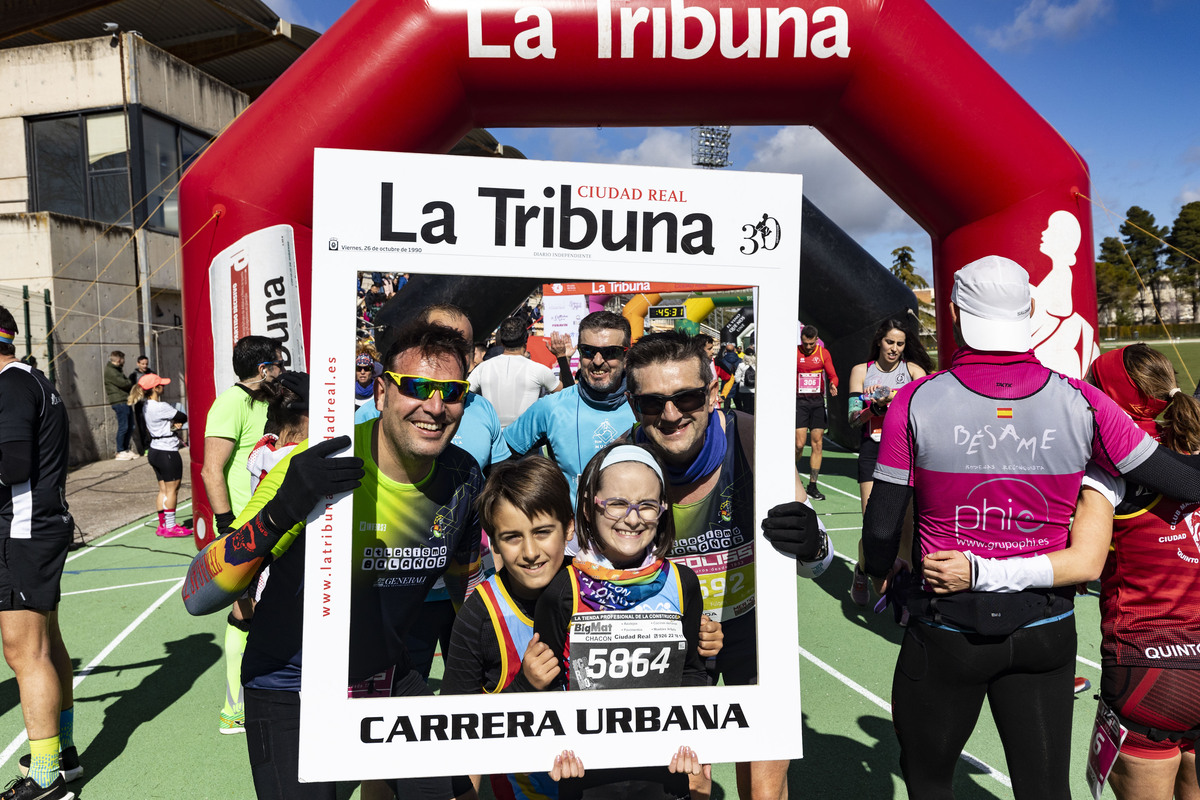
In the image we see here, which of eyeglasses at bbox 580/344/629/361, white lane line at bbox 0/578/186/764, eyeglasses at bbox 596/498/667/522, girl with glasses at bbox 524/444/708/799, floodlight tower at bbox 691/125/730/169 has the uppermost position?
floodlight tower at bbox 691/125/730/169

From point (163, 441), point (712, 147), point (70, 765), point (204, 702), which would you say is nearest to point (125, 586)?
point (163, 441)

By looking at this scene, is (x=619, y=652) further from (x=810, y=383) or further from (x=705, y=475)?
(x=810, y=383)

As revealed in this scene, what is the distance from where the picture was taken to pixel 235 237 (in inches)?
143

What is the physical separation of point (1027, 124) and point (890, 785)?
3344 millimetres

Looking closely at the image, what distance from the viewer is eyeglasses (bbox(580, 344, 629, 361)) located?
2418mm

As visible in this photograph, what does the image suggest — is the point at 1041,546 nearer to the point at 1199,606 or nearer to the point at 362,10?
the point at 1199,606

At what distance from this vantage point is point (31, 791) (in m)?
3.03

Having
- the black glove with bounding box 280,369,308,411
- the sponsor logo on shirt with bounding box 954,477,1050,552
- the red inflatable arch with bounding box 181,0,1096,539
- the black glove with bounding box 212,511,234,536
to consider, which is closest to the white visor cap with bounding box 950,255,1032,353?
the sponsor logo on shirt with bounding box 954,477,1050,552

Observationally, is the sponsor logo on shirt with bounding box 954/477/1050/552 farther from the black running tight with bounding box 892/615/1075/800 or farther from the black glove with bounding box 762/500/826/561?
the black glove with bounding box 762/500/826/561

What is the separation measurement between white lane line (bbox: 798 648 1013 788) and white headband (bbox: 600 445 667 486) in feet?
6.61

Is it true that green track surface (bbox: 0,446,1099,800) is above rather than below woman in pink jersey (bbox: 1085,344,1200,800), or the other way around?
below

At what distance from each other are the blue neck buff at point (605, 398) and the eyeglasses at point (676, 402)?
556 millimetres

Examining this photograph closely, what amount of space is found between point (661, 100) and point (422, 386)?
111 inches

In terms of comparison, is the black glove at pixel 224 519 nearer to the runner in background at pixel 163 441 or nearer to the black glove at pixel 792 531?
the black glove at pixel 792 531
